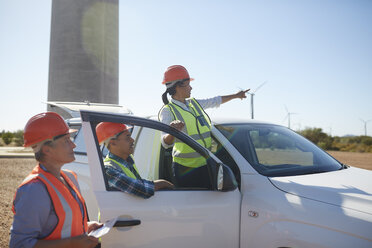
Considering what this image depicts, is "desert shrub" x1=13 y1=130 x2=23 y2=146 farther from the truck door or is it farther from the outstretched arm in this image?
the truck door

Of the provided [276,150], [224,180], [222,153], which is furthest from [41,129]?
[276,150]

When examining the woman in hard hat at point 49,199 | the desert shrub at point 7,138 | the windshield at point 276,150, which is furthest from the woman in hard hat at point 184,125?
the desert shrub at point 7,138

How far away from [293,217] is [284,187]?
26 centimetres

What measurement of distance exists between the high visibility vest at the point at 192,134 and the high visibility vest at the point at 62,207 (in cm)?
129

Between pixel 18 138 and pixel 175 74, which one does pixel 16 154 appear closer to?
pixel 18 138

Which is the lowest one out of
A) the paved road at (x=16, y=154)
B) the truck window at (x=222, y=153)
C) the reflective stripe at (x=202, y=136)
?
the paved road at (x=16, y=154)

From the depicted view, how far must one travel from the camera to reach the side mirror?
204cm

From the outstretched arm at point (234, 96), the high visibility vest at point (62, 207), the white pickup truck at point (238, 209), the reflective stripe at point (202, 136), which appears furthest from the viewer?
the outstretched arm at point (234, 96)

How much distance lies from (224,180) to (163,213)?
480mm

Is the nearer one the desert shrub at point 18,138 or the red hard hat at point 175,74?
the red hard hat at point 175,74

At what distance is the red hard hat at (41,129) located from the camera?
154 cm

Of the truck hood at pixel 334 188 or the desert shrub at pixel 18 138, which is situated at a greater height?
the truck hood at pixel 334 188

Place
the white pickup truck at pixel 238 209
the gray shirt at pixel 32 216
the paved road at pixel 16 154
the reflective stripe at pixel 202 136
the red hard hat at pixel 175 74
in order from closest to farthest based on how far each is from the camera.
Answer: the gray shirt at pixel 32 216 < the white pickup truck at pixel 238 209 < the reflective stripe at pixel 202 136 < the red hard hat at pixel 175 74 < the paved road at pixel 16 154

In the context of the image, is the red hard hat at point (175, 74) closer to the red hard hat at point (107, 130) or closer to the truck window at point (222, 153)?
the truck window at point (222, 153)
